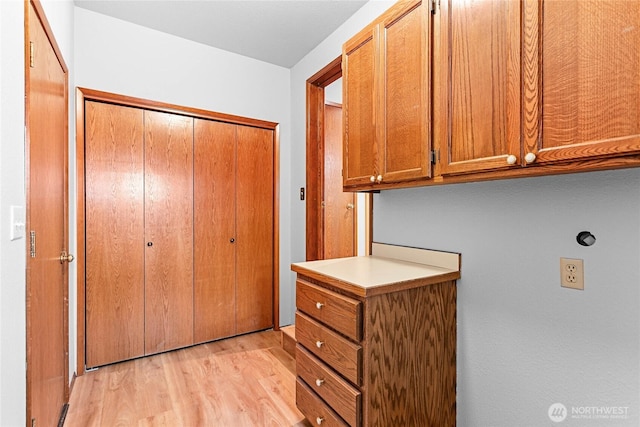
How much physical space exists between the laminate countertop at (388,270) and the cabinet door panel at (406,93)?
46 cm

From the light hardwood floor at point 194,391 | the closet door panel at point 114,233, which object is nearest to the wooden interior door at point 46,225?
the light hardwood floor at point 194,391

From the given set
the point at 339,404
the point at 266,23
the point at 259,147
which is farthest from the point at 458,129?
the point at 259,147

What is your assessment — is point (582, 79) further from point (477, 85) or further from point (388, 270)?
point (388, 270)

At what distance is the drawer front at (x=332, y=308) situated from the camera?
4.24ft

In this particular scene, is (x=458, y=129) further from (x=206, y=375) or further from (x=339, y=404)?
(x=206, y=375)

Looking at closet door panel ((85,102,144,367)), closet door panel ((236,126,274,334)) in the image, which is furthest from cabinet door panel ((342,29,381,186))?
closet door panel ((85,102,144,367))

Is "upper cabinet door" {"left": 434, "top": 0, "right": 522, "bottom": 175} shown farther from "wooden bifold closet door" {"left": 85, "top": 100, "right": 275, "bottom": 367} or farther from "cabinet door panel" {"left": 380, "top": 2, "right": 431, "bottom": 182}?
"wooden bifold closet door" {"left": 85, "top": 100, "right": 275, "bottom": 367}

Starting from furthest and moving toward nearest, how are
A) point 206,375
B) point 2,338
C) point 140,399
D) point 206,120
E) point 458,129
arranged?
point 206,120, point 206,375, point 140,399, point 458,129, point 2,338

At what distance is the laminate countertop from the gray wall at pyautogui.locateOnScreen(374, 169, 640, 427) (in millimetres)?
78

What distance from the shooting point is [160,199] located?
2551 mm

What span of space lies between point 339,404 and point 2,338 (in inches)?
47.7

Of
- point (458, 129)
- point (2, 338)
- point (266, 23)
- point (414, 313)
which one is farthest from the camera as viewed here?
point (266, 23)

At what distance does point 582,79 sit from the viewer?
917mm

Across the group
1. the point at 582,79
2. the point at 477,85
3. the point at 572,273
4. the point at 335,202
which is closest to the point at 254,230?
the point at 335,202
